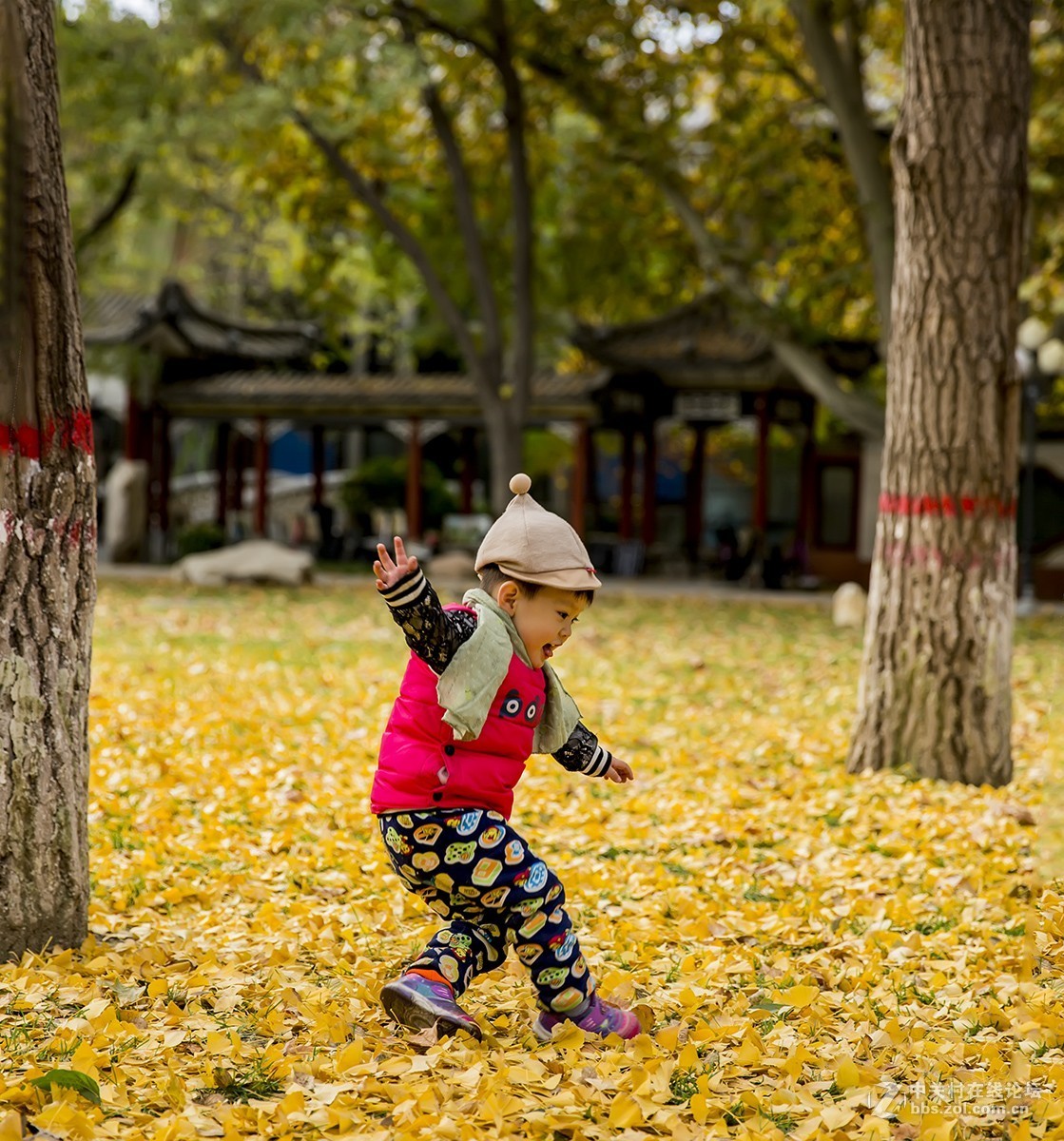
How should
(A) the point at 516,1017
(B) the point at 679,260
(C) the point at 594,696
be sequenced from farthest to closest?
(B) the point at 679,260, (C) the point at 594,696, (A) the point at 516,1017

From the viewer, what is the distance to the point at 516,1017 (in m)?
3.66

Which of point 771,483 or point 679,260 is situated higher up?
point 679,260

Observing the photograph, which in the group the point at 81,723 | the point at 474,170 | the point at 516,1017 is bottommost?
the point at 516,1017

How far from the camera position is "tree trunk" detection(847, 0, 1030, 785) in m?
6.64

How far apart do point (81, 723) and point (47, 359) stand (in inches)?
41.2

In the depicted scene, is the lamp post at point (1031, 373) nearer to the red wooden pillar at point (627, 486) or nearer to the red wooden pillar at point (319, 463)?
the red wooden pillar at point (627, 486)

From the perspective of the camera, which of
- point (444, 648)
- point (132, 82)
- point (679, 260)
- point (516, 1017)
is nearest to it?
point (444, 648)

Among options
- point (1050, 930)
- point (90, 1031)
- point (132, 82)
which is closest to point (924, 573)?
point (1050, 930)

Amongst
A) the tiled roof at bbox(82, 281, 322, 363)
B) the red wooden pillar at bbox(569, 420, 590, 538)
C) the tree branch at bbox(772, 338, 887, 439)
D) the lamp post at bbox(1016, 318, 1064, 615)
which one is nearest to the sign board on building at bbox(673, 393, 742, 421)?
the red wooden pillar at bbox(569, 420, 590, 538)

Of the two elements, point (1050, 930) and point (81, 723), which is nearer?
point (81, 723)

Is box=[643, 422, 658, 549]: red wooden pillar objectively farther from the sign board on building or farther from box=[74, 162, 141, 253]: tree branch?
box=[74, 162, 141, 253]: tree branch

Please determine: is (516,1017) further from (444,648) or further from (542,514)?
(542,514)

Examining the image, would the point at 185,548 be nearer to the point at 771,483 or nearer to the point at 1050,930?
the point at 771,483

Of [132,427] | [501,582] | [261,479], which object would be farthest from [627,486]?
[501,582]
